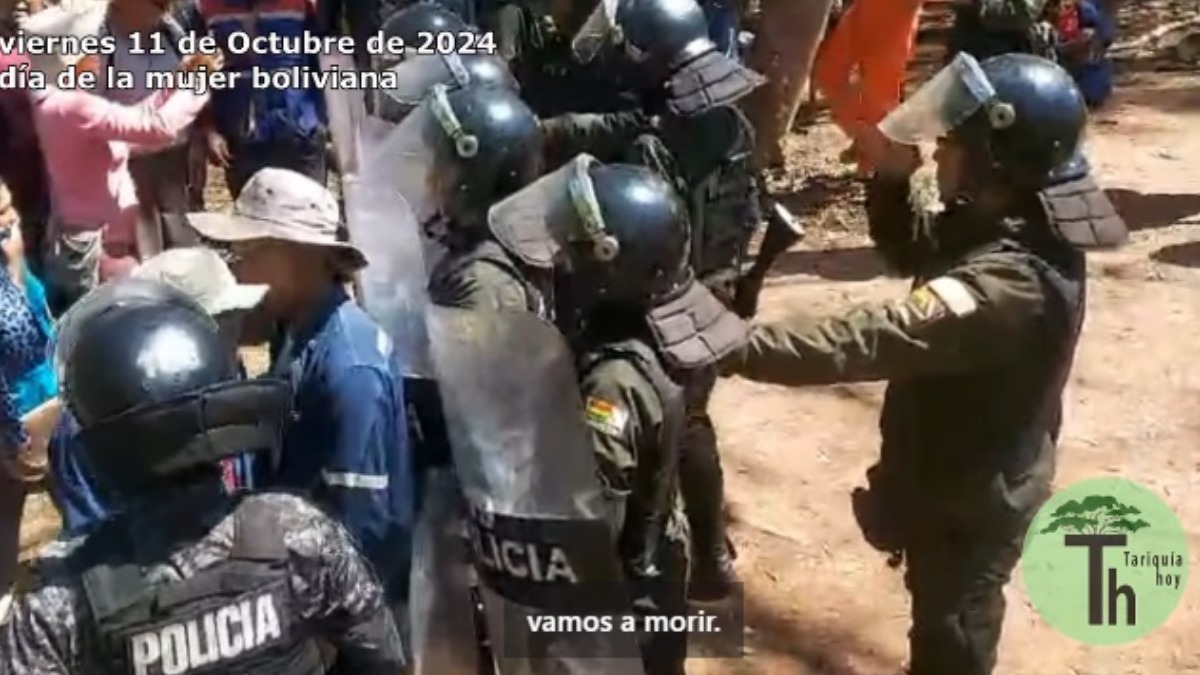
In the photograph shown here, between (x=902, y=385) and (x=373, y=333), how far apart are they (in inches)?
58.8

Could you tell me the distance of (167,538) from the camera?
2.82 meters

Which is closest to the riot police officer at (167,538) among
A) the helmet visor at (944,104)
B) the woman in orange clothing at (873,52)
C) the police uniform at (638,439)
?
the police uniform at (638,439)

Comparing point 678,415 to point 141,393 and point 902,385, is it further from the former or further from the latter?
point 141,393

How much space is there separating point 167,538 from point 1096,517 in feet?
13.4

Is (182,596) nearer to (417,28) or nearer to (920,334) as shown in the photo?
(920,334)

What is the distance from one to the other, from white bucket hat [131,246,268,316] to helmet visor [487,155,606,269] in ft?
2.05

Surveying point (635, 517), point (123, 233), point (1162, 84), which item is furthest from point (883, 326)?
point (1162, 84)

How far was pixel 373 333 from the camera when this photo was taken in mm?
4082

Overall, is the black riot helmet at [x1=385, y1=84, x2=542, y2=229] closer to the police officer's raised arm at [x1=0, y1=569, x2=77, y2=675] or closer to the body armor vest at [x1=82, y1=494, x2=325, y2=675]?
the body armor vest at [x1=82, y1=494, x2=325, y2=675]

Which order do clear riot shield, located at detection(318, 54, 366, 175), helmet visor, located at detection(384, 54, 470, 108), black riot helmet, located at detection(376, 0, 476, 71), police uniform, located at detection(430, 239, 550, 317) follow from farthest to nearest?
1. black riot helmet, located at detection(376, 0, 476, 71)
2. clear riot shield, located at detection(318, 54, 366, 175)
3. helmet visor, located at detection(384, 54, 470, 108)
4. police uniform, located at detection(430, 239, 550, 317)

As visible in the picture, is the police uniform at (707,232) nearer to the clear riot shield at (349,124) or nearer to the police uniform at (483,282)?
the clear riot shield at (349,124)

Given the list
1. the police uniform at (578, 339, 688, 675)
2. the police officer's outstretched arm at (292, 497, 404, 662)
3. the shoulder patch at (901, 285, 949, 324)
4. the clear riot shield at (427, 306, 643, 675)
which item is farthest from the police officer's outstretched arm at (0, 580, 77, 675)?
the shoulder patch at (901, 285, 949, 324)

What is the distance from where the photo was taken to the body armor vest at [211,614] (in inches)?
109

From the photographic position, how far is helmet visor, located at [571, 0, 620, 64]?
5.87 meters
